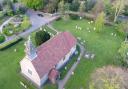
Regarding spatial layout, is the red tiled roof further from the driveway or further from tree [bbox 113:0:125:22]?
tree [bbox 113:0:125:22]

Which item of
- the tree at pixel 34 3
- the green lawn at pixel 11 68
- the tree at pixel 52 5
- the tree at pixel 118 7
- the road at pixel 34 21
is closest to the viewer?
the green lawn at pixel 11 68

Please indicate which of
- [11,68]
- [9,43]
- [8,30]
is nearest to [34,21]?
[8,30]

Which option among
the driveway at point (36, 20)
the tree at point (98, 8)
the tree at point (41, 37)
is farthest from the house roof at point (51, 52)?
the tree at point (98, 8)

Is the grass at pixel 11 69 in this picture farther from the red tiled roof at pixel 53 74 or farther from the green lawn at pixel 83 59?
the red tiled roof at pixel 53 74

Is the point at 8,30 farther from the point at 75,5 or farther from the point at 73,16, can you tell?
the point at 75,5

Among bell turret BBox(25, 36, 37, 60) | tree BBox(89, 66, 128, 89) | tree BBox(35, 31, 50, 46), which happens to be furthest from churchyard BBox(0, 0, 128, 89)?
bell turret BBox(25, 36, 37, 60)

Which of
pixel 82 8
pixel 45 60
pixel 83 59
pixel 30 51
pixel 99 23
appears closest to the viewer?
pixel 30 51

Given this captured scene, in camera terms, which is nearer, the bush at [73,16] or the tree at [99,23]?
the tree at [99,23]

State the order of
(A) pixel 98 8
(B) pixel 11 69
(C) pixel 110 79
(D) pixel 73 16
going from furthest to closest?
(D) pixel 73 16 < (A) pixel 98 8 < (B) pixel 11 69 < (C) pixel 110 79
